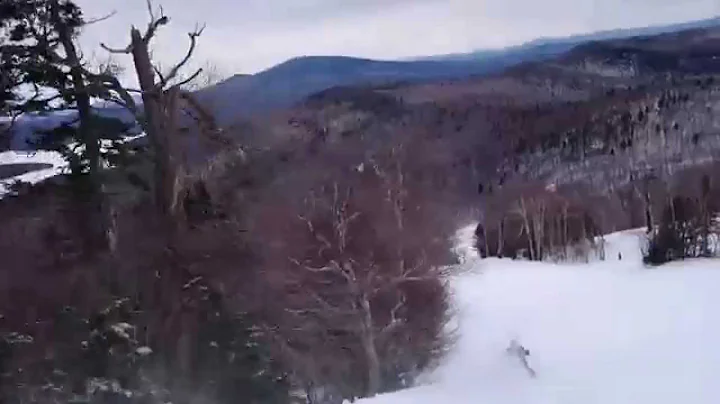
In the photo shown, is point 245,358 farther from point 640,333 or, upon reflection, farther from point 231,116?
point 640,333

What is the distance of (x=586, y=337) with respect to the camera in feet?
19.9

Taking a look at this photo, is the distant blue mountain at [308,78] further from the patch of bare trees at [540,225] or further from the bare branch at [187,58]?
the patch of bare trees at [540,225]

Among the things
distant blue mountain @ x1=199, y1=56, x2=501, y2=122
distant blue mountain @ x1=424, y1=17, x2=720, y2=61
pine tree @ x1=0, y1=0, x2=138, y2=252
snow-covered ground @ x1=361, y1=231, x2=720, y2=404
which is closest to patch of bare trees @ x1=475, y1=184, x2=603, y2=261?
snow-covered ground @ x1=361, y1=231, x2=720, y2=404

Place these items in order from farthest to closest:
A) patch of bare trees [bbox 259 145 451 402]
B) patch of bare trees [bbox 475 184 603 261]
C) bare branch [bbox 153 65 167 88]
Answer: patch of bare trees [bbox 475 184 603 261] < patch of bare trees [bbox 259 145 451 402] < bare branch [bbox 153 65 167 88]

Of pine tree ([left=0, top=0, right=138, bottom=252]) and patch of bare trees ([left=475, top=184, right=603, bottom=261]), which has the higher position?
A: pine tree ([left=0, top=0, right=138, bottom=252])

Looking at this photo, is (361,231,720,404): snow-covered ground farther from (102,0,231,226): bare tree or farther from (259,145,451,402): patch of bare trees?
(102,0,231,226): bare tree

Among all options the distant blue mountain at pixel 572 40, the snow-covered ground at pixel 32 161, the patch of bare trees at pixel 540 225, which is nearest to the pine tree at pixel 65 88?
the snow-covered ground at pixel 32 161

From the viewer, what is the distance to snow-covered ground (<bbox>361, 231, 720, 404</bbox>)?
414cm

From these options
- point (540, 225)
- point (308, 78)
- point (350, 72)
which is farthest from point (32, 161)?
point (540, 225)

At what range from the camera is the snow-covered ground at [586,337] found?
414 centimetres

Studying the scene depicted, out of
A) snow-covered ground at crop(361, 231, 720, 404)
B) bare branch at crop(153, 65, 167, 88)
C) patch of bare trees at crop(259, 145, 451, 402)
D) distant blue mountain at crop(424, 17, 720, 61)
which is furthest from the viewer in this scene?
distant blue mountain at crop(424, 17, 720, 61)

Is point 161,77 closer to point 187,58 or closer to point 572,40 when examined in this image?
point 187,58

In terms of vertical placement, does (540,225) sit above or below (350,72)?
below

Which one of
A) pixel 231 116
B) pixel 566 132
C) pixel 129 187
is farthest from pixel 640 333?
pixel 566 132
